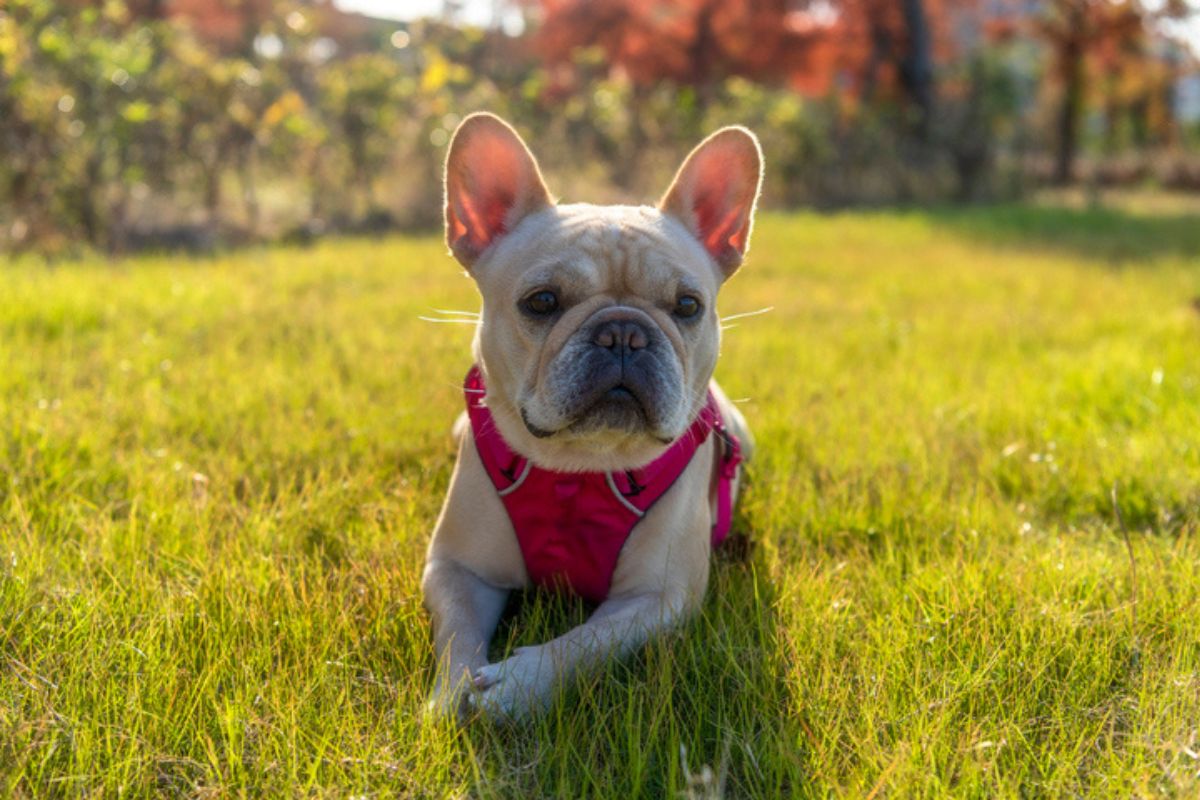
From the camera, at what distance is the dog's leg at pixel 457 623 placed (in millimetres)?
2209

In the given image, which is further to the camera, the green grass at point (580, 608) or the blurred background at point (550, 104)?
the blurred background at point (550, 104)

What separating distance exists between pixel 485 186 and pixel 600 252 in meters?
0.51

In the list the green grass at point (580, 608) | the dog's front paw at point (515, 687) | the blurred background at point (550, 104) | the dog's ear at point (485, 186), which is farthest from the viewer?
the blurred background at point (550, 104)

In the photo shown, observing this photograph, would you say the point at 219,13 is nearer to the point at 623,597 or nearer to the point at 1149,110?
the point at 623,597

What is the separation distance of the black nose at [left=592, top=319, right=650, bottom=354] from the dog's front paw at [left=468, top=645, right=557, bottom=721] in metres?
0.79

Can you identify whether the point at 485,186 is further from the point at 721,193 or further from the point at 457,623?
the point at 457,623

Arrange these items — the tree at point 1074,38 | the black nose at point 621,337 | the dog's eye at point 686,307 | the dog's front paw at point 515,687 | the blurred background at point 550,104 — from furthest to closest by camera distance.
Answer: the tree at point 1074,38 → the blurred background at point 550,104 → the dog's eye at point 686,307 → the black nose at point 621,337 → the dog's front paw at point 515,687

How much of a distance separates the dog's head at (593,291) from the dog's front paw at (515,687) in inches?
24.4

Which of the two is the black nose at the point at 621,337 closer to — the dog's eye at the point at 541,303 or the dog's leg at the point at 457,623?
the dog's eye at the point at 541,303

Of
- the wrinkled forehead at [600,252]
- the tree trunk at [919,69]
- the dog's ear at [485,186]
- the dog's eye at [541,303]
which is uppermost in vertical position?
the tree trunk at [919,69]

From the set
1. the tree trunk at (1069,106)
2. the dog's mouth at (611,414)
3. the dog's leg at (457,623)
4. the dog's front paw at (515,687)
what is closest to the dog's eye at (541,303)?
the dog's mouth at (611,414)

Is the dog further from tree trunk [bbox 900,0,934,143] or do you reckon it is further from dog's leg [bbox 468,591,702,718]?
tree trunk [bbox 900,0,934,143]

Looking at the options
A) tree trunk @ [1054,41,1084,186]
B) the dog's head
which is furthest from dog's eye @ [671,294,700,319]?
tree trunk @ [1054,41,1084,186]

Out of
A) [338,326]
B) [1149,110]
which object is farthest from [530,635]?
[1149,110]
